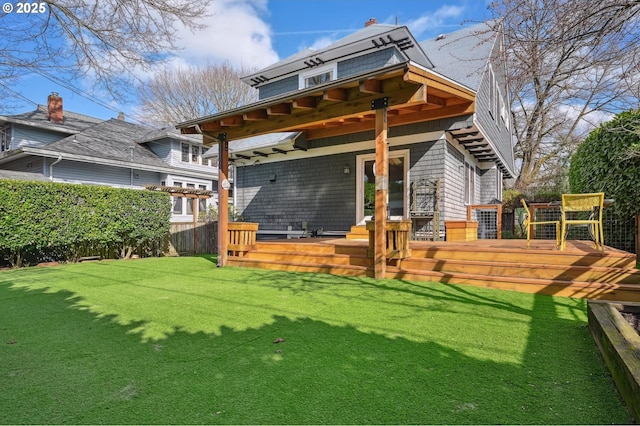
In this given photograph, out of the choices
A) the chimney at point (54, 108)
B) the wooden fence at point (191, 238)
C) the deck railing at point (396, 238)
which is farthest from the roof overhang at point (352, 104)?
the chimney at point (54, 108)

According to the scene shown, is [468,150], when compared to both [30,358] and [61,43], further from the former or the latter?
[61,43]

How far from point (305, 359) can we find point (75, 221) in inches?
332

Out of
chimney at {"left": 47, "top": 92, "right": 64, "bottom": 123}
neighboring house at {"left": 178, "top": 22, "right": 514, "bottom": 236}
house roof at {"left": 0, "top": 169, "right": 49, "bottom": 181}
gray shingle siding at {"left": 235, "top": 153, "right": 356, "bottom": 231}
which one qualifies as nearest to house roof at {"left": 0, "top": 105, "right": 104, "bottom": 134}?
chimney at {"left": 47, "top": 92, "right": 64, "bottom": 123}

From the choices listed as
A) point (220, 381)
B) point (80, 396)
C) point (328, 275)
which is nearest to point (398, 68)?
point (328, 275)

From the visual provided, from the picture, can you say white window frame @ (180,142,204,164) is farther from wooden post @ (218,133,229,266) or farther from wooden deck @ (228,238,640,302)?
wooden deck @ (228,238,640,302)

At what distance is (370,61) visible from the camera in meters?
10.1

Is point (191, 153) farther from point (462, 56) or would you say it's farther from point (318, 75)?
point (462, 56)

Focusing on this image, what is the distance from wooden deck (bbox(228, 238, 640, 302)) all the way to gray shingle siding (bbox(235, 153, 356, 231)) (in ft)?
9.88

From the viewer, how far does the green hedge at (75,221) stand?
301 inches

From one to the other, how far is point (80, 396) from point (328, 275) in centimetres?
426

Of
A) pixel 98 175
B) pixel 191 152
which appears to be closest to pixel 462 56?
pixel 191 152

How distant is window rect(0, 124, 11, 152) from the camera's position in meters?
15.4

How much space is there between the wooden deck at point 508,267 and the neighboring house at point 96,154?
850 cm

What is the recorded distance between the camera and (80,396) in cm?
204
